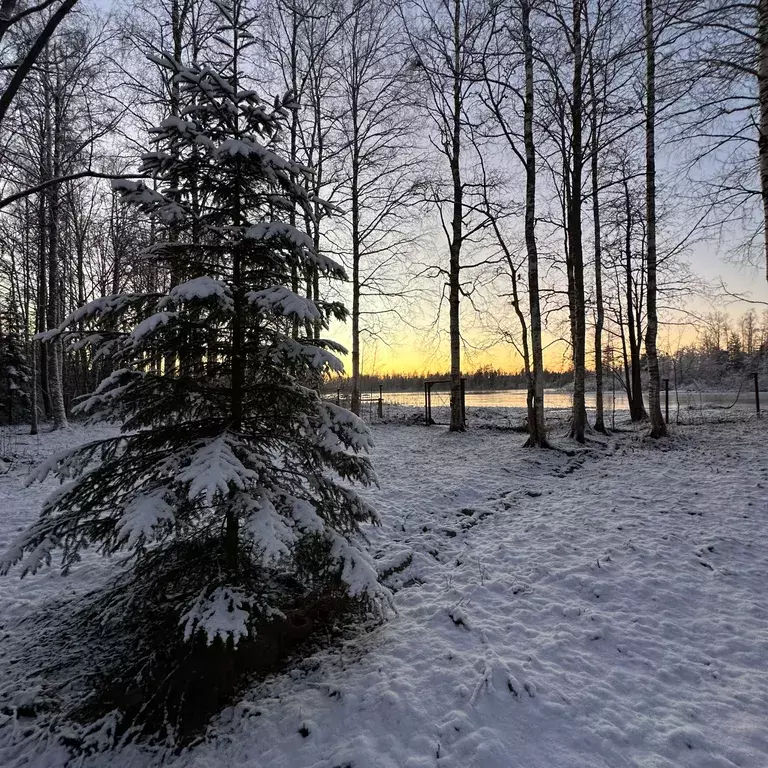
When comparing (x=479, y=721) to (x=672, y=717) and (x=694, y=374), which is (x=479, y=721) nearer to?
(x=672, y=717)

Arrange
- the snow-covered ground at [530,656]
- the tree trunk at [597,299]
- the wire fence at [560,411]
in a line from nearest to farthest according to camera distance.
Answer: the snow-covered ground at [530,656] → the tree trunk at [597,299] → the wire fence at [560,411]

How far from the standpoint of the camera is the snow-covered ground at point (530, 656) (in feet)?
7.05

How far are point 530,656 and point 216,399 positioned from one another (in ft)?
9.90

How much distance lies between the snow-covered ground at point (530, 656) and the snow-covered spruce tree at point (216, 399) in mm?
562

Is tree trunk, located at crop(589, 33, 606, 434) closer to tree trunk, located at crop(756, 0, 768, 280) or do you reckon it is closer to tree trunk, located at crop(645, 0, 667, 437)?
tree trunk, located at crop(645, 0, 667, 437)

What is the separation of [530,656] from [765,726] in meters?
1.23

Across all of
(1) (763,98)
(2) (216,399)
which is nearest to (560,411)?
(1) (763,98)

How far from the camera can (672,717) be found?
224 centimetres

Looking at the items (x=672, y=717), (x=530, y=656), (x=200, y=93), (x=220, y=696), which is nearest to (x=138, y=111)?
(x=200, y=93)

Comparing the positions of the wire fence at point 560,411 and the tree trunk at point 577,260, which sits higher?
the tree trunk at point 577,260

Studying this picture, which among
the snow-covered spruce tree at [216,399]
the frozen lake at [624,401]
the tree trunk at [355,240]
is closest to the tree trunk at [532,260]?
the tree trunk at [355,240]

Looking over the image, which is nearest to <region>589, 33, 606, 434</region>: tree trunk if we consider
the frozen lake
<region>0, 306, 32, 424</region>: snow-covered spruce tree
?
the frozen lake

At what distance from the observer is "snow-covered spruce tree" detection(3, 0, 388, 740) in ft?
8.31

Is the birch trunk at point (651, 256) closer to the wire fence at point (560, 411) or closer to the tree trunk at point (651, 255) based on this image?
the tree trunk at point (651, 255)
